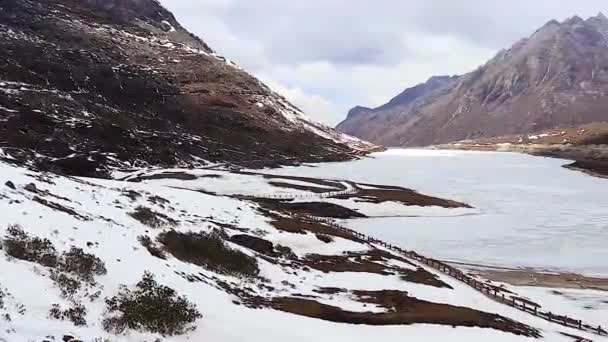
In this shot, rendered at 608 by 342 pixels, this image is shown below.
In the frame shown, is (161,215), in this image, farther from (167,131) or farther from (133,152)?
(167,131)

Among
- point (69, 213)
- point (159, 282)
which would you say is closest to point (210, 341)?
point (159, 282)

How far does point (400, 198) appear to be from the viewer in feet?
302

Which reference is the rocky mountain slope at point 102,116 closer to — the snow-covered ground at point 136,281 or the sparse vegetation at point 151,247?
the snow-covered ground at point 136,281

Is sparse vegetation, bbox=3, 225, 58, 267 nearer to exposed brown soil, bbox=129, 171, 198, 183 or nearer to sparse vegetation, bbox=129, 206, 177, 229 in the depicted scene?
sparse vegetation, bbox=129, 206, 177, 229

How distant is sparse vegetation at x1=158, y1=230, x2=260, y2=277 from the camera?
3050 cm

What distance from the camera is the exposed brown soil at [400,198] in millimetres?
88500

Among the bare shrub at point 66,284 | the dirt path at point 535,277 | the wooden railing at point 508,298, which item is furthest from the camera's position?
the dirt path at point 535,277

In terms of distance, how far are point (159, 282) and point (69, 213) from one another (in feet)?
26.7

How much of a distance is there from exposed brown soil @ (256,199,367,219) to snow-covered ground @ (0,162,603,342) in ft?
118

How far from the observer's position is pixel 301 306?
27.3 m

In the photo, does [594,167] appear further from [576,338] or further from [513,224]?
[576,338]

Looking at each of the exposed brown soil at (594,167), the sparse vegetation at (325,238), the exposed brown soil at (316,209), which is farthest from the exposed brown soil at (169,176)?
the exposed brown soil at (594,167)

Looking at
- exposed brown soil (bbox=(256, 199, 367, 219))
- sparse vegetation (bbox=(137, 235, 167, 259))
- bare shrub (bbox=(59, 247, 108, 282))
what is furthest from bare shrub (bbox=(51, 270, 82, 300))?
exposed brown soil (bbox=(256, 199, 367, 219))

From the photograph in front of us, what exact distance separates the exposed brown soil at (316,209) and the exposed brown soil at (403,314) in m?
45.3
